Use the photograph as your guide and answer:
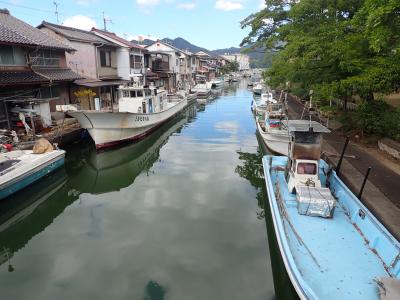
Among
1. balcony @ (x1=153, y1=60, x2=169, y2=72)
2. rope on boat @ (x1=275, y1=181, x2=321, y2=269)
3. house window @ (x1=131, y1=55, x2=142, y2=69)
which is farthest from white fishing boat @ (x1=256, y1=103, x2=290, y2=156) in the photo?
balcony @ (x1=153, y1=60, x2=169, y2=72)

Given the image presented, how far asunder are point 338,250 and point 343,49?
9672 millimetres

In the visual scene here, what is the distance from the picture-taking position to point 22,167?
1230cm

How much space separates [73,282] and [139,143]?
14906mm

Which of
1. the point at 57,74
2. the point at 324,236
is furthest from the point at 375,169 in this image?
the point at 57,74

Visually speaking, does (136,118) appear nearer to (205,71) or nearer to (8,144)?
(8,144)

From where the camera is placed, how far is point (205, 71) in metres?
82.6

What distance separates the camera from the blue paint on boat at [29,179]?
38.1ft

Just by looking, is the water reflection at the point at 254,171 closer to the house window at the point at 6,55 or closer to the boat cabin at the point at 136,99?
the boat cabin at the point at 136,99

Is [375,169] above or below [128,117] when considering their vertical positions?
below

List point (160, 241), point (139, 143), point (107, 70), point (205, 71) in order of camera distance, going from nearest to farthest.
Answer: point (160, 241) < point (139, 143) < point (107, 70) < point (205, 71)

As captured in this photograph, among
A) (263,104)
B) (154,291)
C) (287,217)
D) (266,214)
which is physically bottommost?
(154,291)

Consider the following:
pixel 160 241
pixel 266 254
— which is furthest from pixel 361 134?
pixel 160 241

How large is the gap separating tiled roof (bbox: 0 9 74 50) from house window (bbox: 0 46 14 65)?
81cm

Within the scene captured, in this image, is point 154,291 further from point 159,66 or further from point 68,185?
point 159,66
